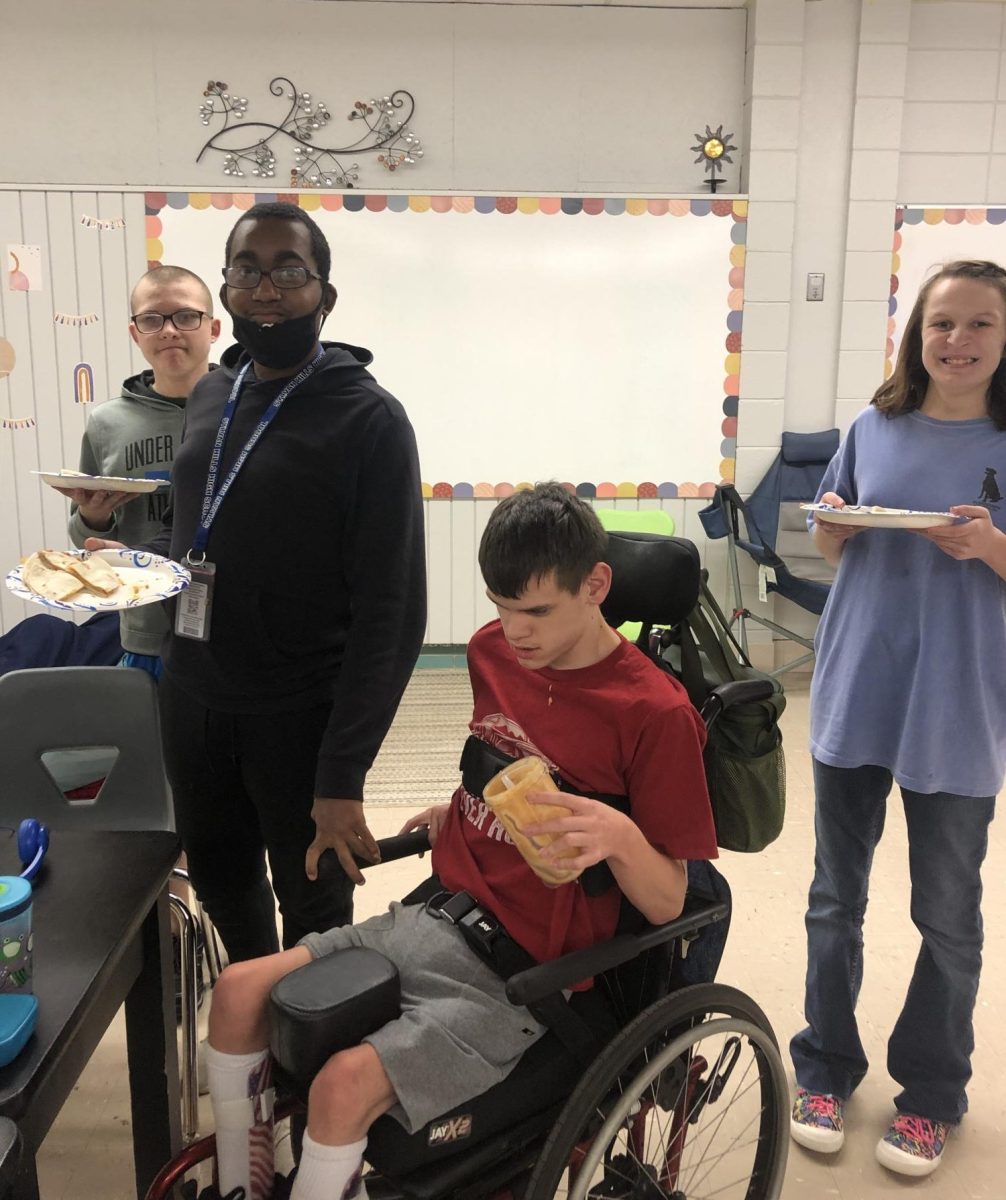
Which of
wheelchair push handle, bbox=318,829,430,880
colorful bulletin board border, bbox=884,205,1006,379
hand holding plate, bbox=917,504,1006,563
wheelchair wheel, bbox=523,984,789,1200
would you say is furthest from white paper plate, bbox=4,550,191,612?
colorful bulletin board border, bbox=884,205,1006,379

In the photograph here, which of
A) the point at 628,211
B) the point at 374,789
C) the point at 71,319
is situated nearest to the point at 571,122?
the point at 628,211

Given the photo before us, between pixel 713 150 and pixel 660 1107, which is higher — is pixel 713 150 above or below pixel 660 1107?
above

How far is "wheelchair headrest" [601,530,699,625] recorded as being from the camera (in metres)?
1.40

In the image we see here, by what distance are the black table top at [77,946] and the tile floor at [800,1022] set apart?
0.68m

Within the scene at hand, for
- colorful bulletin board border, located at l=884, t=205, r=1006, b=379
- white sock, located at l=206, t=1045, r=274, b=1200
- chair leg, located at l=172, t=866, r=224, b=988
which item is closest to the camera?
white sock, located at l=206, t=1045, r=274, b=1200

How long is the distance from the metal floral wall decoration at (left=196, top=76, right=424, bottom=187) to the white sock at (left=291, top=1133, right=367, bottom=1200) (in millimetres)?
3804

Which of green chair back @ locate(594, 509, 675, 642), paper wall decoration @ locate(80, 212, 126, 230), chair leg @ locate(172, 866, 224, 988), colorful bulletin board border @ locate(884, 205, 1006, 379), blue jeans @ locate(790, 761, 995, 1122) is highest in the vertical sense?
colorful bulletin board border @ locate(884, 205, 1006, 379)

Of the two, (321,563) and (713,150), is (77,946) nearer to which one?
(321,563)

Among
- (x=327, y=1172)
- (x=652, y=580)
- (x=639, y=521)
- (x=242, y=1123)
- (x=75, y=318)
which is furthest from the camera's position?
(x=75, y=318)

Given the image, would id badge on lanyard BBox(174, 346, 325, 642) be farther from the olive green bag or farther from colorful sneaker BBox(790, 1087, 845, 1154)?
colorful sneaker BBox(790, 1087, 845, 1154)

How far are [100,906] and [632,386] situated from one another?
3.48m

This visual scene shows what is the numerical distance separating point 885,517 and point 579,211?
9.75 feet

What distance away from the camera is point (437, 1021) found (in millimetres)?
1165

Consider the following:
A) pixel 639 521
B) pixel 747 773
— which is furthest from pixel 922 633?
pixel 639 521
